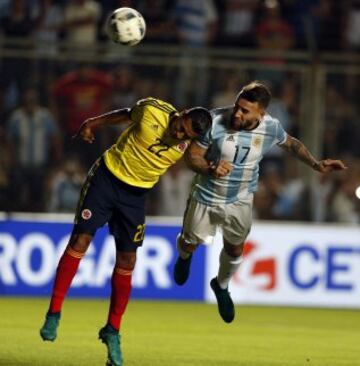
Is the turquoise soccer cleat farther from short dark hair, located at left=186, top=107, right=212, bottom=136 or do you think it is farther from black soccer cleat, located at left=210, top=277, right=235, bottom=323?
black soccer cleat, located at left=210, top=277, right=235, bottom=323

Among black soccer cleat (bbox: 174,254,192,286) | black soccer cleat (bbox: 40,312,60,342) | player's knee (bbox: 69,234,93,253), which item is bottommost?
black soccer cleat (bbox: 174,254,192,286)

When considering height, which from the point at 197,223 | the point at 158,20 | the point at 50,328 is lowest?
the point at 50,328

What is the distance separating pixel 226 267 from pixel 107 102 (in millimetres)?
5529

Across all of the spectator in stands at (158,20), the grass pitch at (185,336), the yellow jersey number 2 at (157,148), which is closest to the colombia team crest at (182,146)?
the yellow jersey number 2 at (157,148)

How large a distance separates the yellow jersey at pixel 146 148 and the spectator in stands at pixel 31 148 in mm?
6427

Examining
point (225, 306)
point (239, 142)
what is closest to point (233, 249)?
point (225, 306)

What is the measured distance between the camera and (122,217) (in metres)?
9.80

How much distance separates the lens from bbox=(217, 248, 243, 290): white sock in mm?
11508

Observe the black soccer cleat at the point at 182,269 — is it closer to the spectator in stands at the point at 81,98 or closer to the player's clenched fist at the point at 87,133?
the player's clenched fist at the point at 87,133

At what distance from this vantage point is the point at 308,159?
35.3 ft

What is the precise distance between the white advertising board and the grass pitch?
0.44m

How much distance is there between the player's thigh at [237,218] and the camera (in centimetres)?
1123

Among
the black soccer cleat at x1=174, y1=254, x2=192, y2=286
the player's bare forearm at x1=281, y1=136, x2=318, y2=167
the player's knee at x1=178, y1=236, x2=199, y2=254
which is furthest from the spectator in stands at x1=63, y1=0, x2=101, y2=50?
the player's bare forearm at x1=281, y1=136, x2=318, y2=167

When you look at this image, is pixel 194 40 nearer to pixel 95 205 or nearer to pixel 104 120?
pixel 104 120
